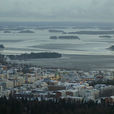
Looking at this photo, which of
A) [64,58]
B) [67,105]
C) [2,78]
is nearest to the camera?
[67,105]

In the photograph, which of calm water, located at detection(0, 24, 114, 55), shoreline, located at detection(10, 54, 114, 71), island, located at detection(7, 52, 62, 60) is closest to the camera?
shoreline, located at detection(10, 54, 114, 71)

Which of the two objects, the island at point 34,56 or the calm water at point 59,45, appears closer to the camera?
the island at point 34,56

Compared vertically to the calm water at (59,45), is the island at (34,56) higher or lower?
higher

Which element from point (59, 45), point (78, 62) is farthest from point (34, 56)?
point (59, 45)

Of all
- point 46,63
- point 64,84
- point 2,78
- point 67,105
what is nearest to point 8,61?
point 46,63

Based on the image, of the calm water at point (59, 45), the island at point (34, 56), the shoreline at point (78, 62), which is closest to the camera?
the shoreline at point (78, 62)

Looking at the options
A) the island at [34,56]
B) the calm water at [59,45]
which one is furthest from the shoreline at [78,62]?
the calm water at [59,45]

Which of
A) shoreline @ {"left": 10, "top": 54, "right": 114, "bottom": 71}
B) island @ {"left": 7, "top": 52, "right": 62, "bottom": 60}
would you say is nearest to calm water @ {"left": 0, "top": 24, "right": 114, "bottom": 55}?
shoreline @ {"left": 10, "top": 54, "right": 114, "bottom": 71}

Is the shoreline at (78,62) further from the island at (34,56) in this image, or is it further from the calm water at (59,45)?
the calm water at (59,45)

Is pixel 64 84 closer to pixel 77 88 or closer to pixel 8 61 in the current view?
pixel 77 88

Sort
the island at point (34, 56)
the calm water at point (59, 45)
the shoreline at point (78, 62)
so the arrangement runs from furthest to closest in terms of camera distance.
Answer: the calm water at point (59, 45) < the island at point (34, 56) < the shoreline at point (78, 62)

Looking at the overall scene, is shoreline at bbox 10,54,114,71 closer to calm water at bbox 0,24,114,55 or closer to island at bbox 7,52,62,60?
island at bbox 7,52,62,60
